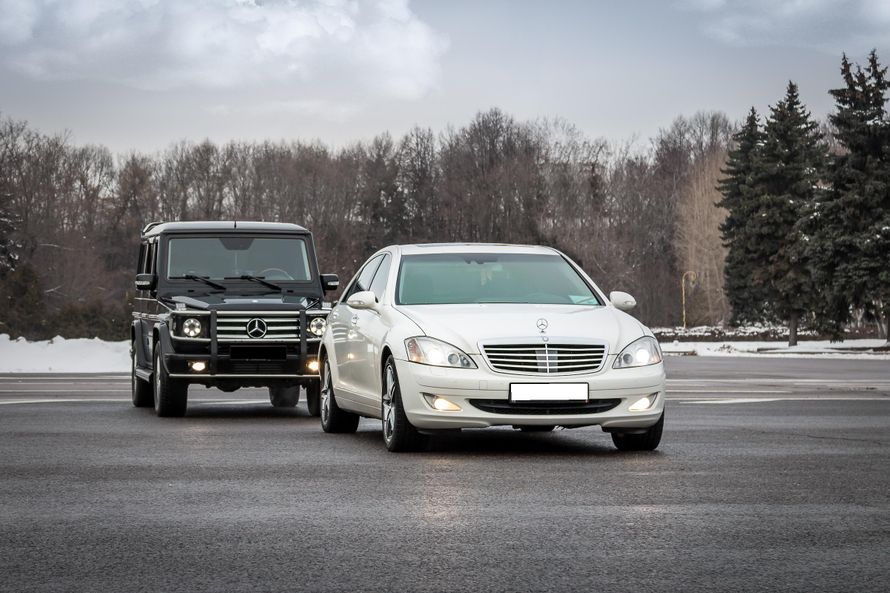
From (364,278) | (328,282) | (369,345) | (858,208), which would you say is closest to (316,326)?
(328,282)

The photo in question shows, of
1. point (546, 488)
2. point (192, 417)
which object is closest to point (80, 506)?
point (546, 488)

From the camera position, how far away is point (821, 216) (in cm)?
5516

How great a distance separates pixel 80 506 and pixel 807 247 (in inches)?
1962

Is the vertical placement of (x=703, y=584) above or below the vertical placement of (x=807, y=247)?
below

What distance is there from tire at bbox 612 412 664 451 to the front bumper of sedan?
15.8 inches

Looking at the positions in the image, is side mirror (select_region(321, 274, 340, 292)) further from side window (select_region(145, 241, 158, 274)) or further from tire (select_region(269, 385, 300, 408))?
side window (select_region(145, 241, 158, 274))

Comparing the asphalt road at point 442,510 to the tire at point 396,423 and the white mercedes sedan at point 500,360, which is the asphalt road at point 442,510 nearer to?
the tire at point 396,423

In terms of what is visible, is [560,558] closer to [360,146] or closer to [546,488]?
[546,488]

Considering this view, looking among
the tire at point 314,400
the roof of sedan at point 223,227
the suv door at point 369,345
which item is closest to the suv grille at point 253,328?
the tire at point 314,400

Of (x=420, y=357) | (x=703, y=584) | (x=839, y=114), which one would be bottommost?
(x=703, y=584)

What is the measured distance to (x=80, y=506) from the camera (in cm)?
858

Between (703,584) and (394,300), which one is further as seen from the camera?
(394,300)

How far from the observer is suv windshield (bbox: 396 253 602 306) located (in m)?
12.8

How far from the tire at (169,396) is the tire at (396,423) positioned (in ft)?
16.3
